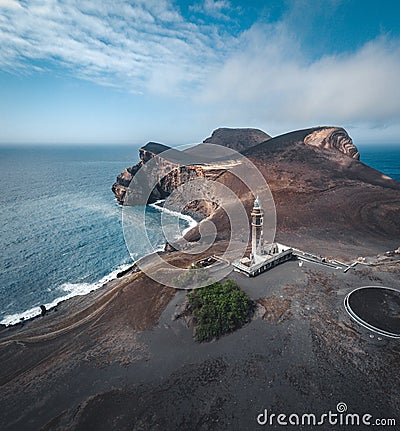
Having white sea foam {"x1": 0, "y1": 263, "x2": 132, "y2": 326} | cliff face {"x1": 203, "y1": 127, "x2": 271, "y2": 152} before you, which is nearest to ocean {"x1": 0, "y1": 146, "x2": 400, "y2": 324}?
white sea foam {"x1": 0, "y1": 263, "x2": 132, "y2": 326}

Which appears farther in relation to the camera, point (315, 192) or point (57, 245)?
point (315, 192)

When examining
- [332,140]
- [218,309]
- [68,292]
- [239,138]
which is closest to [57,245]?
[68,292]

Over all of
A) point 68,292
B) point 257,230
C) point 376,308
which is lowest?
point 68,292

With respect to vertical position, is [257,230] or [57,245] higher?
[257,230]

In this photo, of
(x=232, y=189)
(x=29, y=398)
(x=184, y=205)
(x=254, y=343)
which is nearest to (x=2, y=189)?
(x=184, y=205)

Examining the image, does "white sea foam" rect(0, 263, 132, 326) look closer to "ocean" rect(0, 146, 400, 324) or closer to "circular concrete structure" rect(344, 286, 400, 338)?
"ocean" rect(0, 146, 400, 324)

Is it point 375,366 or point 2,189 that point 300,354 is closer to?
point 375,366

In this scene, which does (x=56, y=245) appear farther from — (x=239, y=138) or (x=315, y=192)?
(x=239, y=138)
